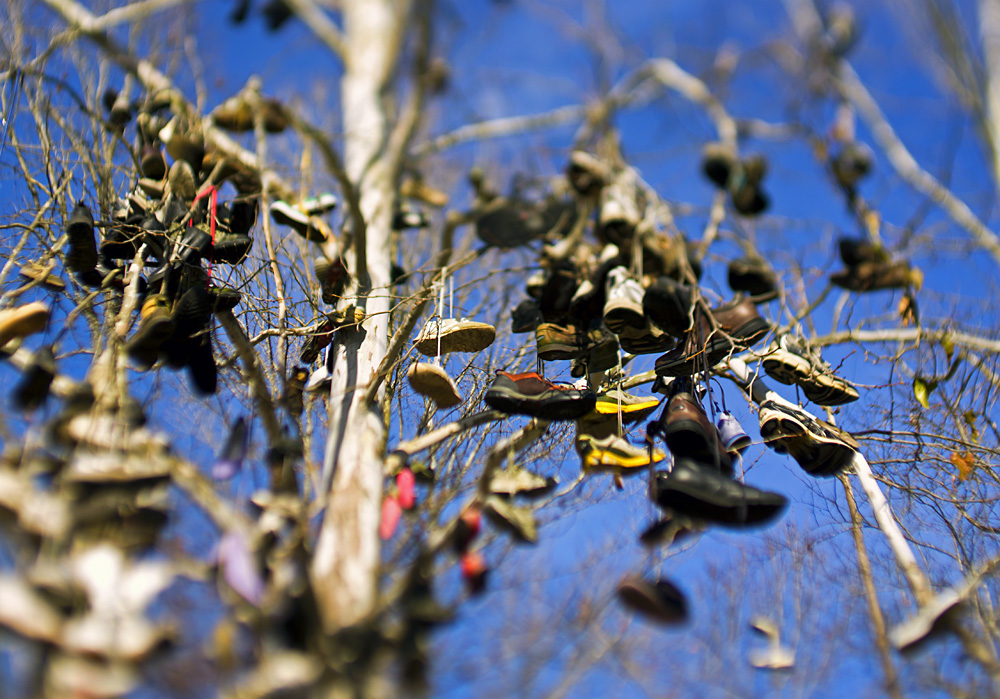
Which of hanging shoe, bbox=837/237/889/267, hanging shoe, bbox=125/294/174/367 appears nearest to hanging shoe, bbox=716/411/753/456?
hanging shoe, bbox=837/237/889/267

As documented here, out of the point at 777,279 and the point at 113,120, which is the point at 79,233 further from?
the point at 777,279

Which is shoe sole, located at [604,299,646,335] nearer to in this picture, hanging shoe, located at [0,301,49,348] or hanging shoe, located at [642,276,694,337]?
hanging shoe, located at [642,276,694,337]

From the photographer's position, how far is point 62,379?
7.98 ft

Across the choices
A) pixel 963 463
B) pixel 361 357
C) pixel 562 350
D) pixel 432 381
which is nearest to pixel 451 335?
pixel 432 381

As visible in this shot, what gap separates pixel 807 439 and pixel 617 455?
87cm

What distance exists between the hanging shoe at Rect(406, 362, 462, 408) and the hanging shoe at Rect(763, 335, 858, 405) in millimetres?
1487

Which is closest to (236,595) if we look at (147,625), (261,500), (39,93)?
(147,625)

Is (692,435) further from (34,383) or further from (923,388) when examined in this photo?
(34,383)

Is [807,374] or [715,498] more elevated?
[807,374]

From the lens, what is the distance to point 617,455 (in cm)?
316

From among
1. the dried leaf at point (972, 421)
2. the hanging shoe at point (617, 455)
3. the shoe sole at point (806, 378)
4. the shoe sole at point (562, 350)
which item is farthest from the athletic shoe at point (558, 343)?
the dried leaf at point (972, 421)

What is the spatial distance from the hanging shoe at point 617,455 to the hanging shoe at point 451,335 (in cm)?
77

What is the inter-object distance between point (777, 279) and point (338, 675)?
3.36m

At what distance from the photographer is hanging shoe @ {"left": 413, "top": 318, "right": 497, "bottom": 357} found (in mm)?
3498
